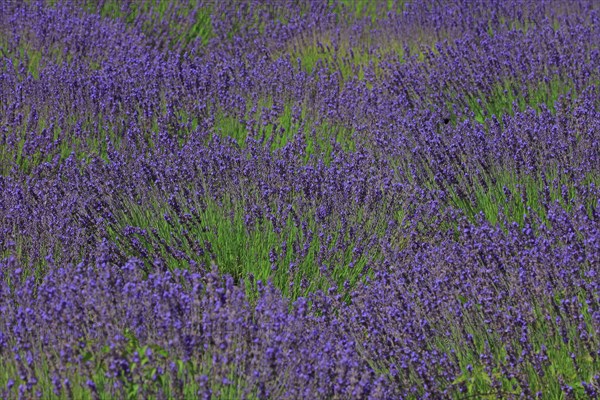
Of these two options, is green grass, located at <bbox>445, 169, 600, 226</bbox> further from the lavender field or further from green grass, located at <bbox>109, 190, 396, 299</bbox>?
green grass, located at <bbox>109, 190, 396, 299</bbox>

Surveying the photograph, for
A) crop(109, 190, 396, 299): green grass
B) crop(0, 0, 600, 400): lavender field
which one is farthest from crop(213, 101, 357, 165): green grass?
crop(109, 190, 396, 299): green grass

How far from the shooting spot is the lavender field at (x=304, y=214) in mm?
2551

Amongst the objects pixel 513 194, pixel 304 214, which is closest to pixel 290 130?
pixel 304 214

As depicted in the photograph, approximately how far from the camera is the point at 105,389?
2375 mm

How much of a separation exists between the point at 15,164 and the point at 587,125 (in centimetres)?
260

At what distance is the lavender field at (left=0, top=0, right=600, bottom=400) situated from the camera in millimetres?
2551

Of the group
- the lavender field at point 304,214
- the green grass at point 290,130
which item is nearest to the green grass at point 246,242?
the lavender field at point 304,214

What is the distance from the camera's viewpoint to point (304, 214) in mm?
3572

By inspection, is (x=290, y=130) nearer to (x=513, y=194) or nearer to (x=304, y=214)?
(x=304, y=214)

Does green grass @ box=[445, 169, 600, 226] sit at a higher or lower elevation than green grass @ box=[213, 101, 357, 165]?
higher

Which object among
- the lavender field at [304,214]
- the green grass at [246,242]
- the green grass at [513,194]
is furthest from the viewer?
the green grass at [513,194]

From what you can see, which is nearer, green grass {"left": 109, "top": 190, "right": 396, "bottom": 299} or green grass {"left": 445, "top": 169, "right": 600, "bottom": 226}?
green grass {"left": 109, "top": 190, "right": 396, "bottom": 299}

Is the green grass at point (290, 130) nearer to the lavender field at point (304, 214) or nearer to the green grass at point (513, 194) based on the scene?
the lavender field at point (304, 214)

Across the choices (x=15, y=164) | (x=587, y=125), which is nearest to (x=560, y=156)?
(x=587, y=125)
